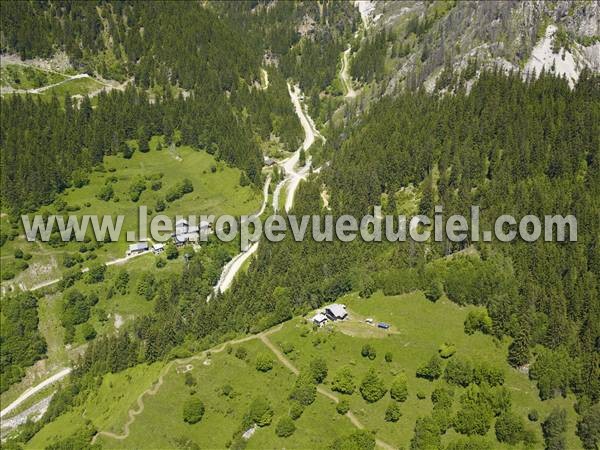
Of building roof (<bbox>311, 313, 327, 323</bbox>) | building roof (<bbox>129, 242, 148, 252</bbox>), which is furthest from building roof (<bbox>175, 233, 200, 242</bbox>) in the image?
building roof (<bbox>311, 313, 327, 323</bbox>)

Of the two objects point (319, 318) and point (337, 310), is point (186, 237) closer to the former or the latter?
point (319, 318)

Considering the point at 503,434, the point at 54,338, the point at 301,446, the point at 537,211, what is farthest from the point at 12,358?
the point at 537,211

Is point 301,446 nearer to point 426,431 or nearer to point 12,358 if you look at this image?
point 426,431

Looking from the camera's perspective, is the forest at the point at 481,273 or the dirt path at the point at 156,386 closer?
the dirt path at the point at 156,386

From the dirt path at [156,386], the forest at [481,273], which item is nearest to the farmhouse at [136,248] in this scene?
the forest at [481,273]

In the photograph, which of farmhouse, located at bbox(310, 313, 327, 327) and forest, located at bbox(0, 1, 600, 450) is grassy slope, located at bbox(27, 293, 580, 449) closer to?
farmhouse, located at bbox(310, 313, 327, 327)

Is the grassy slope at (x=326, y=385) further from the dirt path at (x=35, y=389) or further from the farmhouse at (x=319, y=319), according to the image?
the dirt path at (x=35, y=389)
